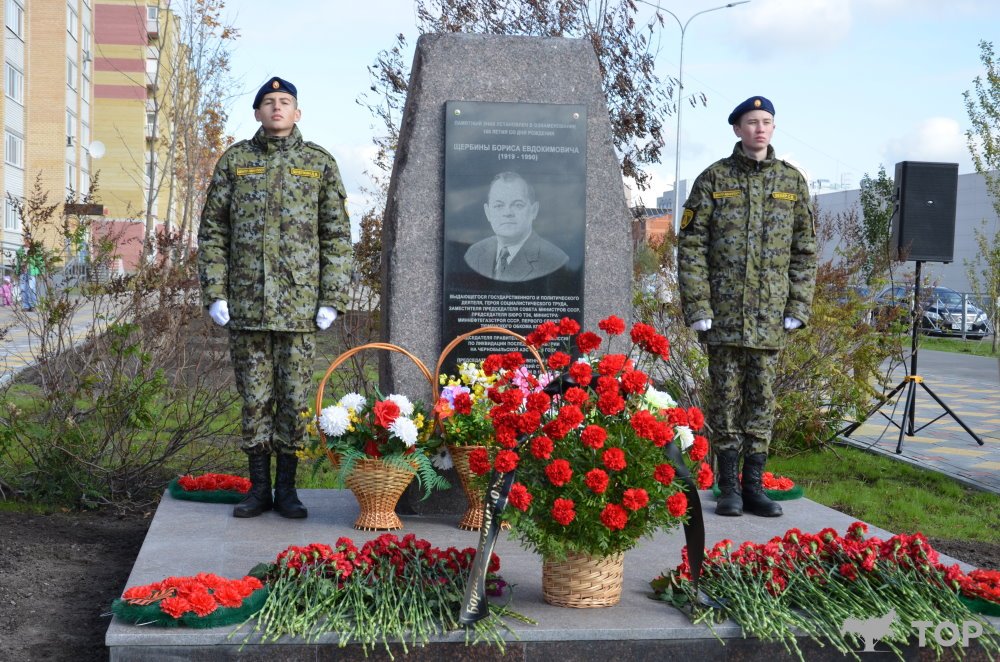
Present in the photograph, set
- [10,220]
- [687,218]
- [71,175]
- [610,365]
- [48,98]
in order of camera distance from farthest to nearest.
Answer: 1. [71,175]
2. [48,98]
3. [10,220]
4. [687,218]
5. [610,365]

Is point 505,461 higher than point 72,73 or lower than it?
lower

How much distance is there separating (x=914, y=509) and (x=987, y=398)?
7320 mm

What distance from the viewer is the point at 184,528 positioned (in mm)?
4676

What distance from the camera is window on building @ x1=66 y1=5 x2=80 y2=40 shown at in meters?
40.6

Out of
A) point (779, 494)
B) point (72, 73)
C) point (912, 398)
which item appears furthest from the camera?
point (72, 73)

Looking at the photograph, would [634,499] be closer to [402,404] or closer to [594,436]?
[594,436]

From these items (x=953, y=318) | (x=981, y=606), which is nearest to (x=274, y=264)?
(x=981, y=606)

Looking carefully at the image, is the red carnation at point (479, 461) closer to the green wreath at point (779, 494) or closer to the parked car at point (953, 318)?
the green wreath at point (779, 494)

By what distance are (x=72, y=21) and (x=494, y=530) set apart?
1735 inches

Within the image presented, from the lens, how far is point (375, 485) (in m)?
4.73

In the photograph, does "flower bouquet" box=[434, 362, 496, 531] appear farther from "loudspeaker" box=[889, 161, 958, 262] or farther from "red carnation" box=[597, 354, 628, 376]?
"loudspeaker" box=[889, 161, 958, 262]

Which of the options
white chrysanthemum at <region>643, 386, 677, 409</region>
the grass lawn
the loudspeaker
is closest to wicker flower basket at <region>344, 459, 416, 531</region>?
white chrysanthemum at <region>643, 386, 677, 409</region>

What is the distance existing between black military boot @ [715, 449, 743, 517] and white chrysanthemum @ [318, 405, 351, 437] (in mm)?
1923

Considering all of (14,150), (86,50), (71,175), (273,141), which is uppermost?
(86,50)
